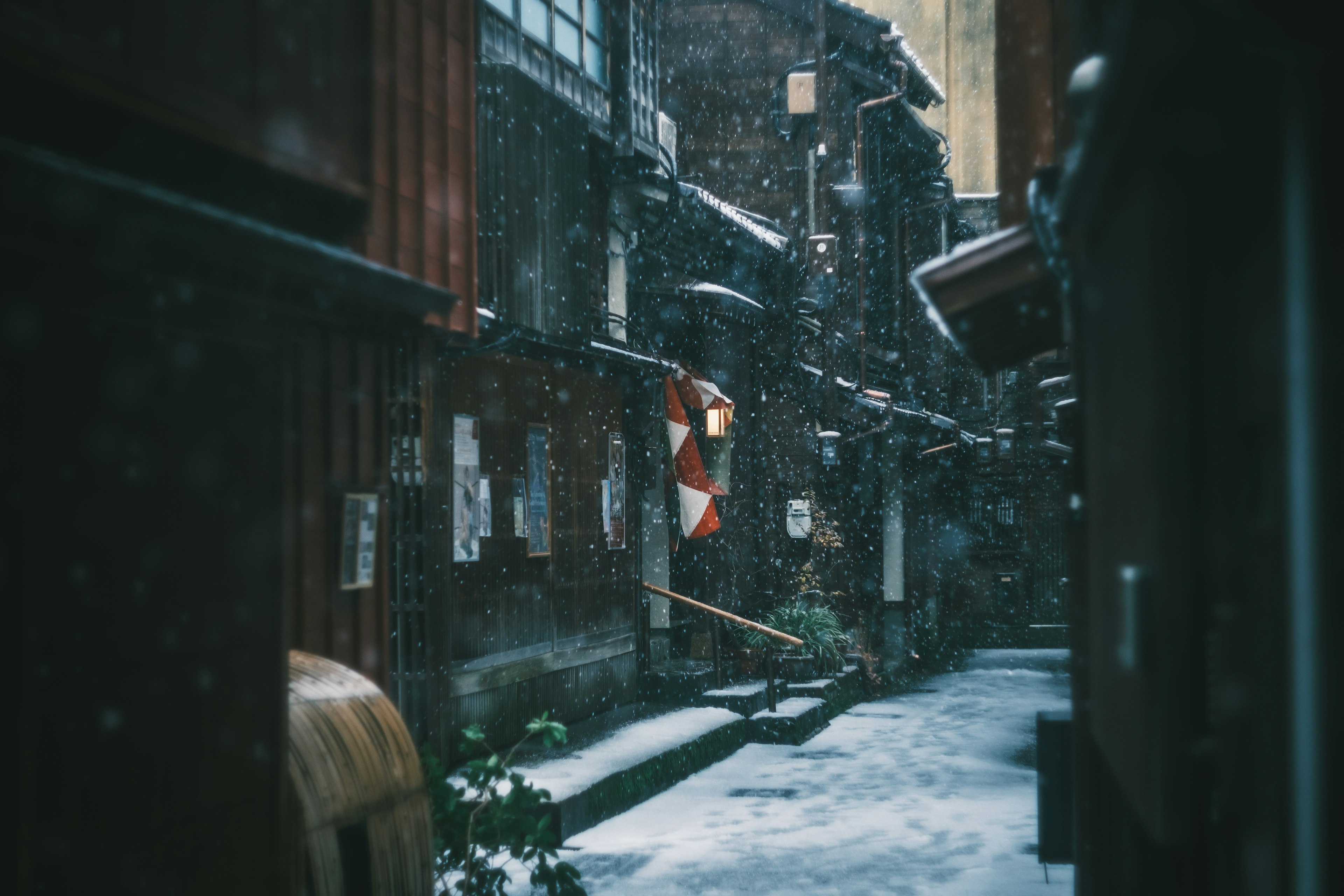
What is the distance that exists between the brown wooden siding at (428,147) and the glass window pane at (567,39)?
3833mm

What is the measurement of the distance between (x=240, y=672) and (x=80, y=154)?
7.96ft

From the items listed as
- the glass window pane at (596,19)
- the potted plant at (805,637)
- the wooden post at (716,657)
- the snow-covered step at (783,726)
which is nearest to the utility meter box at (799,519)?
the potted plant at (805,637)

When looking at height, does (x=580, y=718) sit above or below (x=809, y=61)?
below

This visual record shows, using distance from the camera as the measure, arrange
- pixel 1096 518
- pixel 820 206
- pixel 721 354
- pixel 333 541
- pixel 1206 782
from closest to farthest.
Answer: pixel 1206 782 < pixel 1096 518 < pixel 333 541 < pixel 721 354 < pixel 820 206

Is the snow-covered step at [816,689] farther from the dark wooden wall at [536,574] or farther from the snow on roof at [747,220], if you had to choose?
the snow on roof at [747,220]

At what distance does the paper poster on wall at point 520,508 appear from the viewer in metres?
12.5

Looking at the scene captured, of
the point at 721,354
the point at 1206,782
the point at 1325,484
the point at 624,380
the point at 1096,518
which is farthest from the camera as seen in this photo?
the point at 721,354

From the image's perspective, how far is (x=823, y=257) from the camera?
21.5m

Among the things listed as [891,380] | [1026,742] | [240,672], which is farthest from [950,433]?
[240,672]

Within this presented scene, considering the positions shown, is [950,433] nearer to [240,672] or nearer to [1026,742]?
[1026,742]

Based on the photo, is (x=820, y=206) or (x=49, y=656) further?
(x=820, y=206)

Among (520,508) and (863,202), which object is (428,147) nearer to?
(520,508)

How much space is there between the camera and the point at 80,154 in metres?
4.96

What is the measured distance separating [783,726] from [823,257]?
970cm
